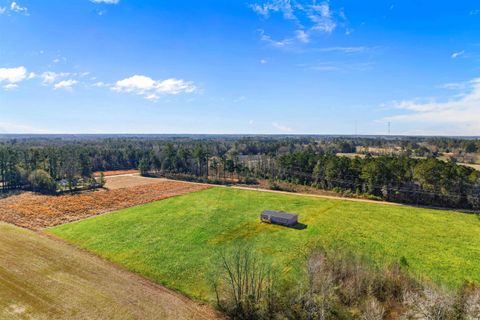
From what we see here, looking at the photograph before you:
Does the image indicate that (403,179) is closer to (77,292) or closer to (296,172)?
(296,172)

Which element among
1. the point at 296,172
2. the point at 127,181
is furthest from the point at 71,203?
the point at 296,172

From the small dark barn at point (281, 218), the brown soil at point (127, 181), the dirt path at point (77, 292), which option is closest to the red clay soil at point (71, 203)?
the brown soil at point (127, 181)

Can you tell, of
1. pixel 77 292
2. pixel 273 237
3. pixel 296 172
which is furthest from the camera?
pixel 296 172

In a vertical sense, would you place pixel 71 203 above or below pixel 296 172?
below

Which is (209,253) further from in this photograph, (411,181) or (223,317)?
(411,181)

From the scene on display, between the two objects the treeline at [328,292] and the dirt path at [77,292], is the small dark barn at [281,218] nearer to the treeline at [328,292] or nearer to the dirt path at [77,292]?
the treeline at [328,292]

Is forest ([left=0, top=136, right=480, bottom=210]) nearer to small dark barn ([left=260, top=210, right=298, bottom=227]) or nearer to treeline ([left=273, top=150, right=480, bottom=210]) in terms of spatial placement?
treeline ([left=273, top=150, right=480, bottom=210])
